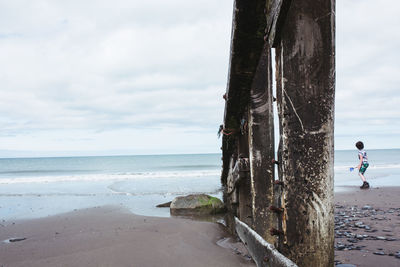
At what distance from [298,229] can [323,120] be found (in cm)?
75

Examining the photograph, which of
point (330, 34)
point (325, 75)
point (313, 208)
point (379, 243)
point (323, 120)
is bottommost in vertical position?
point (379, 243)

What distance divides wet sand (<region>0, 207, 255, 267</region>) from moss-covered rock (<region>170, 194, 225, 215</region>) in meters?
0.98

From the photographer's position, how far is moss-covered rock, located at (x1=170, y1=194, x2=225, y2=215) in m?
8.05

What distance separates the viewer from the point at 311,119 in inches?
73.8

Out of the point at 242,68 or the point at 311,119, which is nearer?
the point at 311,119

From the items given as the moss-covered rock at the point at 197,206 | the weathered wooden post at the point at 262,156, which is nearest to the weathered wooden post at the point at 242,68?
the weathered wooden post at the point at 262,156

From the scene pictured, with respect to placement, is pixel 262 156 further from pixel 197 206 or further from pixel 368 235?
pixel 197 206

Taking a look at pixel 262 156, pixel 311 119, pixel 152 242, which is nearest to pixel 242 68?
pixel 262 156

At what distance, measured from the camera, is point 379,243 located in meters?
4.60

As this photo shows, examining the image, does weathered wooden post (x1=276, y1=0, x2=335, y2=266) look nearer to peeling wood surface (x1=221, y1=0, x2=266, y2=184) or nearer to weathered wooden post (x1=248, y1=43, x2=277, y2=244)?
peeling wood surface (x1=221, y1=0, x2=266, y2=184)

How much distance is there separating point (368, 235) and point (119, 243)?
4521mm

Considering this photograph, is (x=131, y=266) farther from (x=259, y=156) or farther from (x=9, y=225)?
(x=9, y=225)

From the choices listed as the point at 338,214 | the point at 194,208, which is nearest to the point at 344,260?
the point at 338,214

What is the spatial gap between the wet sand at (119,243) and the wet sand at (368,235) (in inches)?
61.3
